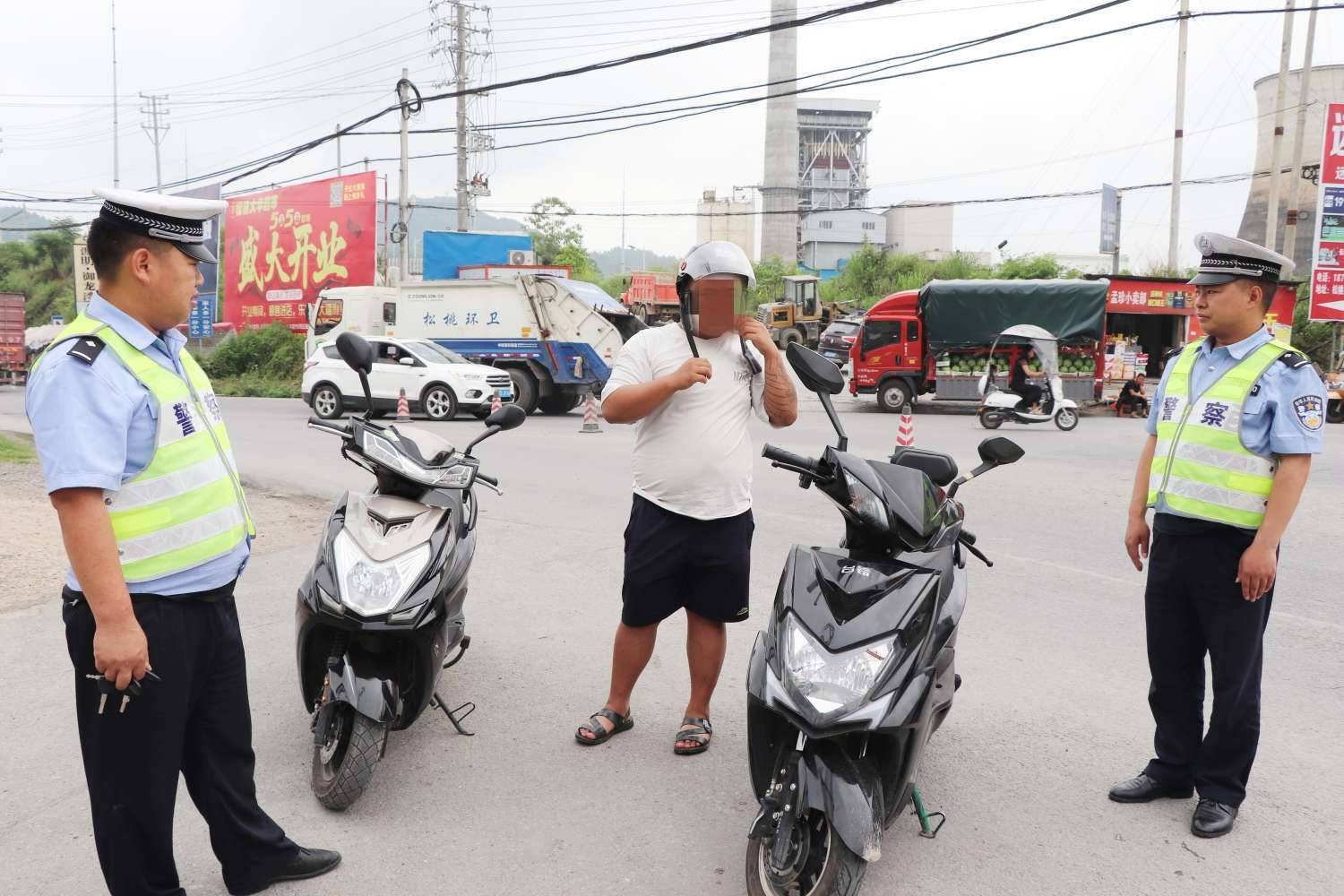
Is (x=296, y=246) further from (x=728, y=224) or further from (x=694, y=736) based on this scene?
(x=728, y=224)

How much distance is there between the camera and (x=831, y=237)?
100438 millimetres

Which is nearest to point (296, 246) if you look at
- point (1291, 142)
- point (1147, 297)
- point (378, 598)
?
point (1147, 297)

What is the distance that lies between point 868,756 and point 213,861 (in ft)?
6.31

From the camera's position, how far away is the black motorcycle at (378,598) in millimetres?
3426

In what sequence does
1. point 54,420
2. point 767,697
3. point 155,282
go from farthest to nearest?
point 767,697 < point 155,282 < point 54,420

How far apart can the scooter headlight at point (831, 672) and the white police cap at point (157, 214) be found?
6.06 ft

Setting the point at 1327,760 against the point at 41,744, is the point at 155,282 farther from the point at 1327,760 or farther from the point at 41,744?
the point at 1327,760

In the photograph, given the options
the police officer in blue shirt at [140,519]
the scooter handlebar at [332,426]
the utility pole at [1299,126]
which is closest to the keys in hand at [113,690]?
the police officer in blue shirt at [140,519]

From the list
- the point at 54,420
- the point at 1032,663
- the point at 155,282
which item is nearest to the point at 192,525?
the point at 54,420

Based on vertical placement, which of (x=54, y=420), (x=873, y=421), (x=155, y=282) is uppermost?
(x=155, y=282)

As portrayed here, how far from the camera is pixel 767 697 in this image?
287 centimetres

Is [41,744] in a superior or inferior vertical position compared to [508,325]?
inferior

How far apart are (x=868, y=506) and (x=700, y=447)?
84 cm

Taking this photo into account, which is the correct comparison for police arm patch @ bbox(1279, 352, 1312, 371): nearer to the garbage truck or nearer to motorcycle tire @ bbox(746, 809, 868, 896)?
motorcycle tire @ bbox(746, 809, 868, 896)
